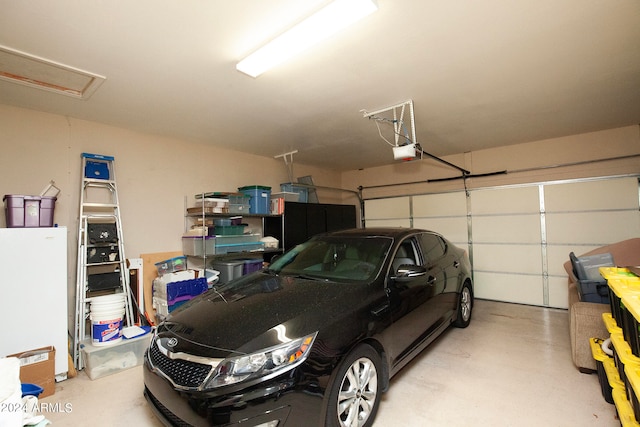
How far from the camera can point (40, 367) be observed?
2432 mm

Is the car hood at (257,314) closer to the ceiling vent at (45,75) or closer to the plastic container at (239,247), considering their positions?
the plastic container at (239,247)

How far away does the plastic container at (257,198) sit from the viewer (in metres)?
4.49

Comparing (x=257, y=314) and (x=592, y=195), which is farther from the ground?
(x=592, y=195)

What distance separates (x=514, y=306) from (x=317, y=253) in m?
4.05

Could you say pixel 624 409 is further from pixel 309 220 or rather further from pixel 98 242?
pixel 98 242

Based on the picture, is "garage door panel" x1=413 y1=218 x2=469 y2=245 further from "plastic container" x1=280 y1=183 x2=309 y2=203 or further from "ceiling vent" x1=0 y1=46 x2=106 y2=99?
"ceiling vent" x1=0 y1=46 x2=106 y2=99

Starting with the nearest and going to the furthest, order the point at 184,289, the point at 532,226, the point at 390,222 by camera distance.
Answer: the point at 184,289, the point at 532,226, the point at 390,222

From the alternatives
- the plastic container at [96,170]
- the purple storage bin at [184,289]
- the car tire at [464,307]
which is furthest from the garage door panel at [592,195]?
the plastic container at [96,170]

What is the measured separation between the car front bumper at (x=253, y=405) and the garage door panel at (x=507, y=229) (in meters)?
4.90

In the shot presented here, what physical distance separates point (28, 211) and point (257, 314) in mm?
2541

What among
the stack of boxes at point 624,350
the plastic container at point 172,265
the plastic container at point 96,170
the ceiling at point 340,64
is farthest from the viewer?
the plastic container at point 172,265

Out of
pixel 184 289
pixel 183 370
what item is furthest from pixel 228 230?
pixel 183 370

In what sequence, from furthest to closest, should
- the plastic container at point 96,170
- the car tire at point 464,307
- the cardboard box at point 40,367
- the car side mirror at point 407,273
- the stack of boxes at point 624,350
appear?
the car tire at point 464,307 < the plastic container at point 96,170 < the cardboard box at point 40,367 < the car side mirror at point 407,273 < the stack of boxes at point 624,350

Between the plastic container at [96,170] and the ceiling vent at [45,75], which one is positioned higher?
the ceiling vent at [45,75]
